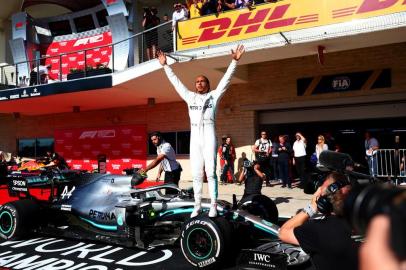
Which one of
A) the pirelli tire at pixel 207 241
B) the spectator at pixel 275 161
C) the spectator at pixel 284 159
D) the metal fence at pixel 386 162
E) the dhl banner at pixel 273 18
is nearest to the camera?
the pirelli tire at pixel 207 241

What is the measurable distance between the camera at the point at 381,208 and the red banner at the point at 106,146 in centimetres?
1530

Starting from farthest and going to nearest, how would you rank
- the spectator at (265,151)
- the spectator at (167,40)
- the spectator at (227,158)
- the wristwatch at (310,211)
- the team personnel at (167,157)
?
1. the spectator at (227,158)
2. the spectator at (167,40)
3. the spectator at (265,151)
4. the team personnel at (167,157)
5. the wristwatch at (310,211)

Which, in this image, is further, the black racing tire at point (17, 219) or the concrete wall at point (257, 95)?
the concrete wall at point (257, 95)

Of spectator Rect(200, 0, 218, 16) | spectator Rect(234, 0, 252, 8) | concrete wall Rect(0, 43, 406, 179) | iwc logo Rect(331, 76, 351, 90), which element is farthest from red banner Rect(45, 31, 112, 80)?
iwc logo Rect(331, 76, 351, 90)

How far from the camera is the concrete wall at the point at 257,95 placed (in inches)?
447

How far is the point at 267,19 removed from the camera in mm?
9406

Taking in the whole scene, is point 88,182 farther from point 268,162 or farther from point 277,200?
point 268,162

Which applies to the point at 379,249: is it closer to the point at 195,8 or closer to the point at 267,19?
the point at 267,19

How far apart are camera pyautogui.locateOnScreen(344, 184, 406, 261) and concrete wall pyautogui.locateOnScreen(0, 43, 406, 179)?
1119 cm

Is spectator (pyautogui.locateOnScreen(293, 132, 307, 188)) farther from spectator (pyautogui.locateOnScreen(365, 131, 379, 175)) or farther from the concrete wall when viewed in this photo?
spectator (pyautogui.locateOnScreen(365, 131, 379, 175))

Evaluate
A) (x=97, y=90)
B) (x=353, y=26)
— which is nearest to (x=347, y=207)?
(x=353, y=26)

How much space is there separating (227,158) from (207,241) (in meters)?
8.89

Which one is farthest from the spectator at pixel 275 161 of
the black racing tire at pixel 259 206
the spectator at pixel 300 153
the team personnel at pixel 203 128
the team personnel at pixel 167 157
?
the team personnel at pixel 203 128

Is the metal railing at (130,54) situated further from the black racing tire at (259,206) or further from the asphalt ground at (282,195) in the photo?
the black racing tire at (259,206)
